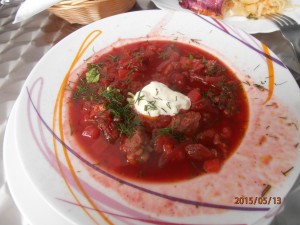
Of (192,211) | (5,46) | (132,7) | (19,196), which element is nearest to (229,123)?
(192,211)

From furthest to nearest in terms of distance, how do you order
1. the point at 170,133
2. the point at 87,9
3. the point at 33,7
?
1. the point at 87,9
2. the point at 33,7
3. the point at 170,133

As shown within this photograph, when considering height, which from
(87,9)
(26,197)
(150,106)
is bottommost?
(26,197)

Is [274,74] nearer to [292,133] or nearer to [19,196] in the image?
[292,133]

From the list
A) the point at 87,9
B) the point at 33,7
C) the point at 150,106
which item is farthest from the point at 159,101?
the point at 33,7

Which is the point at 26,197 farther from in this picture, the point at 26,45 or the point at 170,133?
the point at 26,45

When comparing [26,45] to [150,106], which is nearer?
[150,106]

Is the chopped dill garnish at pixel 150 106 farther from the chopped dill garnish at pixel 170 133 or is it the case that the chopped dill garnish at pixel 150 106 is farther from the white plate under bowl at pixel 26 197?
the white plate under bowl at pixel 26 197
